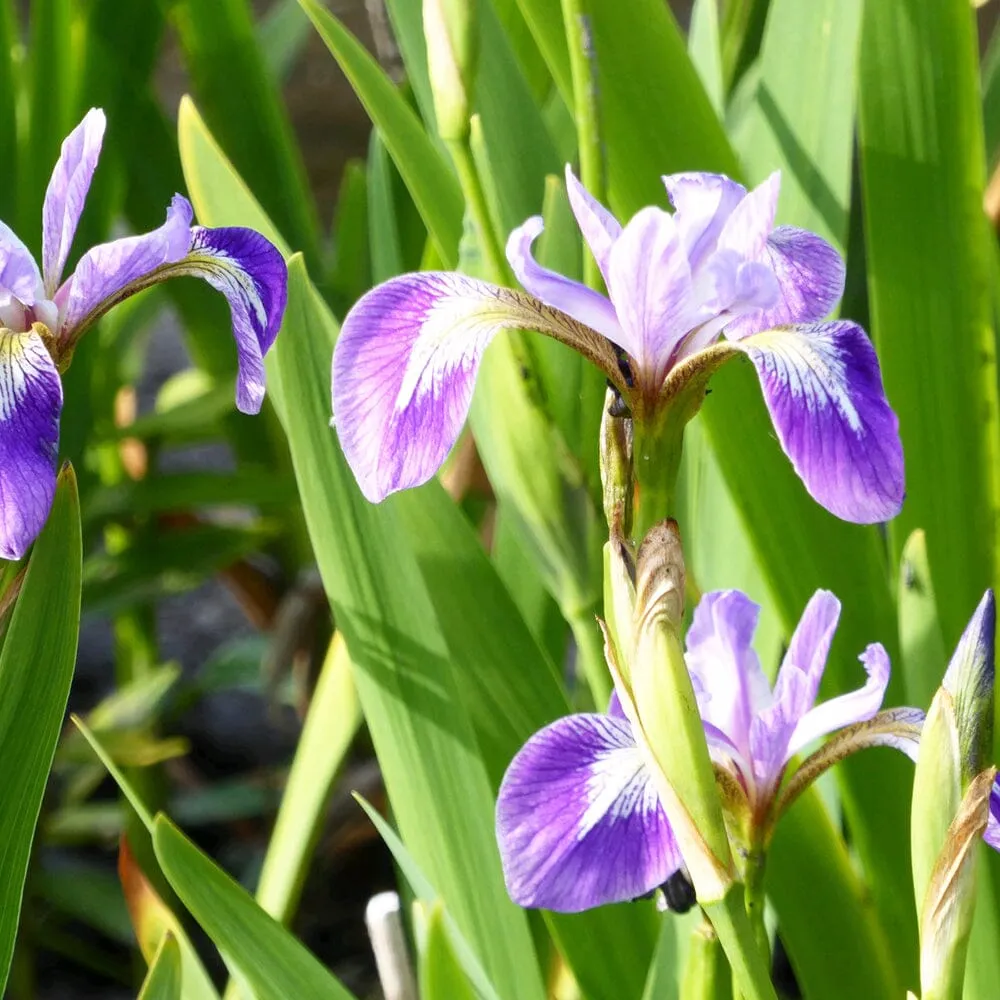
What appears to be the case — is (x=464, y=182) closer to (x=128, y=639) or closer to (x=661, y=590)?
(x=661, y=590)

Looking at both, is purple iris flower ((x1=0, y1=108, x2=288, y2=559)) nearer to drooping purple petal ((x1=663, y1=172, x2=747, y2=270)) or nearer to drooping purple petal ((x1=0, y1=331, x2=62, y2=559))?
drooping purple petal ((x1=0, y1=331, x2=62, y2=559))

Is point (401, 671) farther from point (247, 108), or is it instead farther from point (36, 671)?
point (247, 108)

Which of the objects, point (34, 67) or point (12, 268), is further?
point (34, 67)

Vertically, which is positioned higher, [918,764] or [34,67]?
[34,67]

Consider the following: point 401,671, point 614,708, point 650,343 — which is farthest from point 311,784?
point 650,343

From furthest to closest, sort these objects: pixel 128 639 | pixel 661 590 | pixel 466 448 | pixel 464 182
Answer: pixel 128 639, pixel 466 448, pixel 464 182, pixel 661 590

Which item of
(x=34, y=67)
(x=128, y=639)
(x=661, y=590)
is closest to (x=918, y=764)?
(x=661, y=590)
